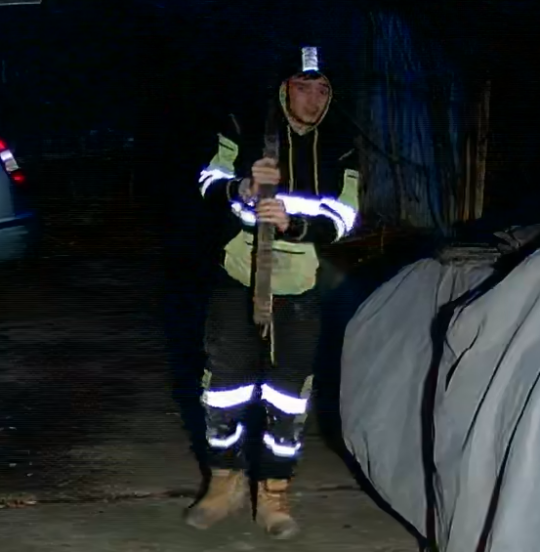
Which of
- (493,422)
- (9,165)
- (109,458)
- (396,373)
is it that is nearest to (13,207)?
(9,165)

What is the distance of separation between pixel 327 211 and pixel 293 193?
154 millimetres

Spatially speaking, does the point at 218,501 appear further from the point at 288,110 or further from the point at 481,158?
the point at 481,158

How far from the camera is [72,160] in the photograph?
693 inches

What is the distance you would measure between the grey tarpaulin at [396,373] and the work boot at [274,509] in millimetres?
357

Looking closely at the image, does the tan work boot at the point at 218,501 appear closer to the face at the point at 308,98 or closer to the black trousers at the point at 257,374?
the black trousers at the point at 257,374

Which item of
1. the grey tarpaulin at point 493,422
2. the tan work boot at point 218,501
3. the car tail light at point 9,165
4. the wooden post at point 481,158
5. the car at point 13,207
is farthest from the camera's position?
the wooden post at point 481,158

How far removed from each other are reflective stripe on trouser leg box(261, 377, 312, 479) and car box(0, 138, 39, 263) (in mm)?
5358

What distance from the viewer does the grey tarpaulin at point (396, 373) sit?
427 cm

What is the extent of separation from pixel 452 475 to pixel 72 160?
1467cm

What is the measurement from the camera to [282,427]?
4.86 metres

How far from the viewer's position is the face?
14.7 feet

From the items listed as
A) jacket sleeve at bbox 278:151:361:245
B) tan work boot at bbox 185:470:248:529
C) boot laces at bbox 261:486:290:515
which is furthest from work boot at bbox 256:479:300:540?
jacket sleeve at bbox 278:151:361:245

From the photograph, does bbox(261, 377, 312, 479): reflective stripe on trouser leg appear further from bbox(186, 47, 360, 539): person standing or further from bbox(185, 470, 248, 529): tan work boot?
bbox(185, 470, 248, 529): tan work boot

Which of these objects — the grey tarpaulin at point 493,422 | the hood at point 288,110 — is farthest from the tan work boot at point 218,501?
the hood at point 288,110
